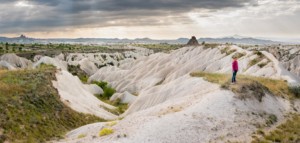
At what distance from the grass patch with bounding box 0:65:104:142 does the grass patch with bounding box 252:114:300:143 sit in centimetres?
1799

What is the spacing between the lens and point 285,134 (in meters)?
27.5

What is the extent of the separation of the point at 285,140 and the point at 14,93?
1039 inches

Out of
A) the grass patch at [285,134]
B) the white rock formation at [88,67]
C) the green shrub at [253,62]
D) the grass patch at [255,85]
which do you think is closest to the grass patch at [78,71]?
the white rock formation at [88,67]

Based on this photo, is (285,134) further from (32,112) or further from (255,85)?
(32,112)

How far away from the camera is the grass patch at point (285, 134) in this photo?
86.1 ft

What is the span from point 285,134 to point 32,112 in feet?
75.2

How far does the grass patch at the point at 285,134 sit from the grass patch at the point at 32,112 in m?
18.0

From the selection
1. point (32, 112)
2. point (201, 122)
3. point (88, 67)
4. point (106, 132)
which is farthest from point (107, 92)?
point (201, 122)

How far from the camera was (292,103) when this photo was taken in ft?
122

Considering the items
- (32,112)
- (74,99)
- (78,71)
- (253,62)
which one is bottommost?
(78,71)

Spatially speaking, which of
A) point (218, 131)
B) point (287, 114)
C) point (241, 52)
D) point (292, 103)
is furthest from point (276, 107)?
point (241, 52)

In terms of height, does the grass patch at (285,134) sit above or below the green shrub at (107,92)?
above

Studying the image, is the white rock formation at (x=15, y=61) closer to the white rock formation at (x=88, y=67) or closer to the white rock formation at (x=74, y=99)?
the white rock formation at (x=88, y=67)

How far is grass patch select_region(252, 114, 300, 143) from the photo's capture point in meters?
26.2
